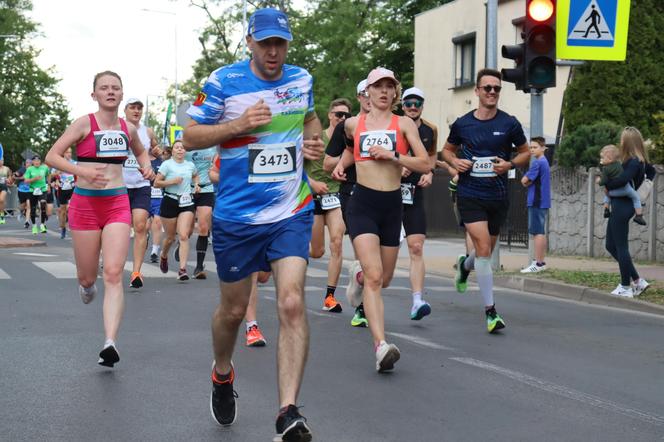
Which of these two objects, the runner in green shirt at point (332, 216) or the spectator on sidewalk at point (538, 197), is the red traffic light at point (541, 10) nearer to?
the spectator on sidewalk at point (538, 197)

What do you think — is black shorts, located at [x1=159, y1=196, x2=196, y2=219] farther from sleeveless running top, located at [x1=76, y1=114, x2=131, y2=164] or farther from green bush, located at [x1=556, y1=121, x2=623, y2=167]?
green bush, located at [x1=556, y1=121, x2=623, y2=167]

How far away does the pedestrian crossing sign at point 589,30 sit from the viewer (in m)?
13.8

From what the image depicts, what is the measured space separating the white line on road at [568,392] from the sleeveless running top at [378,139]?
1561mm

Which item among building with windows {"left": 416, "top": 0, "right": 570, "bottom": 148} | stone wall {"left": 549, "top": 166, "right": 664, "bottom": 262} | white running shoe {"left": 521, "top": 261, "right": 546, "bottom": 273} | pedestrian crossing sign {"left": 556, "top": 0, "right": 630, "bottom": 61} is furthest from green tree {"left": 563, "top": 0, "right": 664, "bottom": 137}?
pedestrian crossing sign {"left": 556, "top": 0, "right": 630, "bottom": 61}

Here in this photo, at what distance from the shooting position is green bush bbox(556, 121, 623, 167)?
19.2 meters

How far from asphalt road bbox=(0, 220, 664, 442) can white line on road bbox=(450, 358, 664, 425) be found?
0.02m

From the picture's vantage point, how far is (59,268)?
1542 cm

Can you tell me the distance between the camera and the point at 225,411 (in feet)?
18.1

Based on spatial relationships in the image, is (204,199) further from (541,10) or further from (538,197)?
(538,197)

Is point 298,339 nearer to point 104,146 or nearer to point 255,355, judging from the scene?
point 255,355

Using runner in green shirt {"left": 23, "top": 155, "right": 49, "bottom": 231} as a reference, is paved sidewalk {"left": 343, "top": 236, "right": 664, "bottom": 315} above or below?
below

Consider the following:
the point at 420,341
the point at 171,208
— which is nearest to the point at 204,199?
the point at 171,208

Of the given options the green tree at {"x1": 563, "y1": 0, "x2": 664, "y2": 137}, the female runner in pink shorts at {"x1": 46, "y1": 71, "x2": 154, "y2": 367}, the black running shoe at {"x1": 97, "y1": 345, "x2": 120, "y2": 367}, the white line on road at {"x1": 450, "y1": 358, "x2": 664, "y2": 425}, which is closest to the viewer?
the white line on road at {"x1": 450, "y1": 358, "x2": 664, "y2": 425}

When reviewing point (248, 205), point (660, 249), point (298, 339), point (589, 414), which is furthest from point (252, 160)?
point (660, 249)
